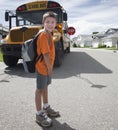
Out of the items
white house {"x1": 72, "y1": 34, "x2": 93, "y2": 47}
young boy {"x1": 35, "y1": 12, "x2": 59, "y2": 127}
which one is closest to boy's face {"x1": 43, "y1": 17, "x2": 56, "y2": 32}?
young boy {"x1": 35, "y1": 12, "x2": 59, "y2": 127}

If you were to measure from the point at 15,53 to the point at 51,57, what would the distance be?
19.9ft

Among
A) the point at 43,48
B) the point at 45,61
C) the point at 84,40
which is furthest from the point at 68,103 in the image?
the point at 84,40

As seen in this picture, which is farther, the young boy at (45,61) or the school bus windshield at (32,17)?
the school bus windshield at (32,17)

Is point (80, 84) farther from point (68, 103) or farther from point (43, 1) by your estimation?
point (43, 1)

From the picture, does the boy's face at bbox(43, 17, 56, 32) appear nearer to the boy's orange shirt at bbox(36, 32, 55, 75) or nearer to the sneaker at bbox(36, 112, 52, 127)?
the boy's orange shirt at bbox(36, 32, 55, 75)

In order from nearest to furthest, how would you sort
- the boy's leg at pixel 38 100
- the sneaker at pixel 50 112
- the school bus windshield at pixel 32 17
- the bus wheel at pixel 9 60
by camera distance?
the boy's leg at pixel 38 100
the sneaker at pixel 50 112
the bus wheel at pixel 9 60
the school bus windshield at pixel 32 17

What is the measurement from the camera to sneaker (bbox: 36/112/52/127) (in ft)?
13.0

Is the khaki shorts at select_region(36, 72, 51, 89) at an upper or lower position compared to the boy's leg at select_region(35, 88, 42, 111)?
upper

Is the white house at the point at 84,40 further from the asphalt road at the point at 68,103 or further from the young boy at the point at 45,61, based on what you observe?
the young boy at the point at 45,61

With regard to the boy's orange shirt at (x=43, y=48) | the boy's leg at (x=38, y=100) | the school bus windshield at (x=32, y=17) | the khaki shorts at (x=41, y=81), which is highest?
the school bus windshield at (x=32, y=17)

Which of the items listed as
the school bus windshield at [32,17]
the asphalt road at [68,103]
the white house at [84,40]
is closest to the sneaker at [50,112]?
the asphalt road at [68,103]

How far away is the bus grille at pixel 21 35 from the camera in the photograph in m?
10.1

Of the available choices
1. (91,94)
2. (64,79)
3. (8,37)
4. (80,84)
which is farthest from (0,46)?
(91,94)

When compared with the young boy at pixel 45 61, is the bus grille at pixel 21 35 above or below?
above
